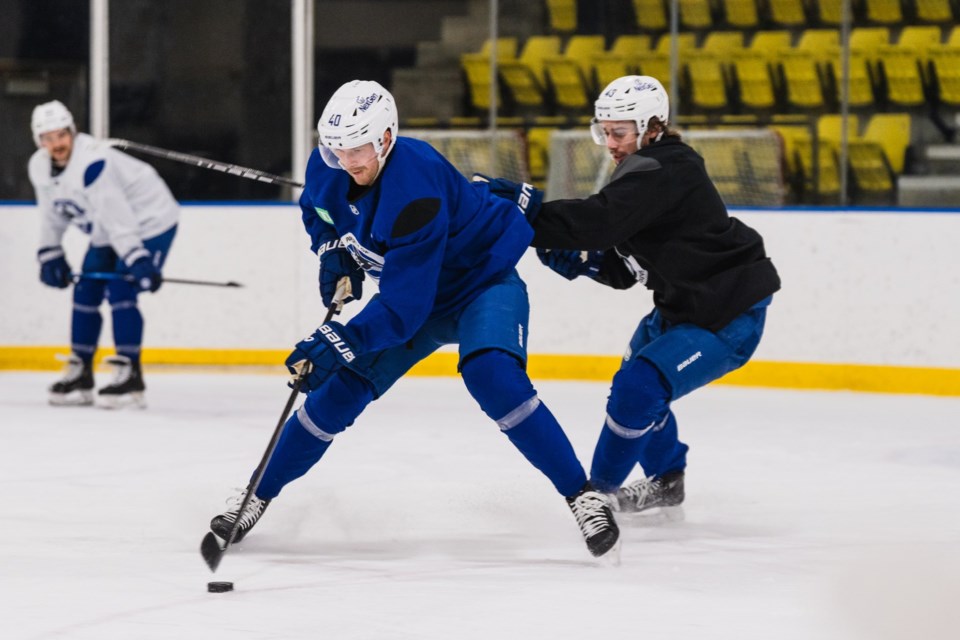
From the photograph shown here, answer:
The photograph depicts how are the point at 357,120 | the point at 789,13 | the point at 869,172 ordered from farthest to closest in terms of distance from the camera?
the point at 789,13
the point at 869,172
the point at 357,120

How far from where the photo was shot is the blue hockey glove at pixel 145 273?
5.67 meters

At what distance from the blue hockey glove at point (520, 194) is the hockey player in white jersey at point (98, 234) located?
2660 millimetres

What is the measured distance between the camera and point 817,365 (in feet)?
20.8

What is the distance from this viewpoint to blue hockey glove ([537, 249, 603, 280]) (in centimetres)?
354

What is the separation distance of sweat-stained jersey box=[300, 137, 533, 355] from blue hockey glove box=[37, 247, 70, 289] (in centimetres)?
275

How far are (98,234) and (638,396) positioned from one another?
3.07m

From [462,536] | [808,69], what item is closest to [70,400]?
[462,536]

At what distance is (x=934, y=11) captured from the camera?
730 cm

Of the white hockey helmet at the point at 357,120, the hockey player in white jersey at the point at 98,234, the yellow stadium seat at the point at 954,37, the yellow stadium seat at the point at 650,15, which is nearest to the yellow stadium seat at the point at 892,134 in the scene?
the yellow stadium seat at the point at 954,37

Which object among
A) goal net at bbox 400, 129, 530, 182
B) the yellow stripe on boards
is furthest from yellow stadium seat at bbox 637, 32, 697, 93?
the yellow stripe on boards

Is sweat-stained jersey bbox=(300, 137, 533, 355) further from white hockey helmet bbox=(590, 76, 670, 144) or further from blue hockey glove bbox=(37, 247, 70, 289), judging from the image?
blue hockey glove bbox=(37, 247, 70, 289)

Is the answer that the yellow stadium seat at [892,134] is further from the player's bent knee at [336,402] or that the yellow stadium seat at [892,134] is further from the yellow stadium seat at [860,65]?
the player's bent knee at [336,402]

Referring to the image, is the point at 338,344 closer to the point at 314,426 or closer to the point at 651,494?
the point at 314,426

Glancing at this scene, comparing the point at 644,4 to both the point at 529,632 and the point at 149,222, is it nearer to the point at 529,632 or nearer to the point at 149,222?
the point at 149,222
